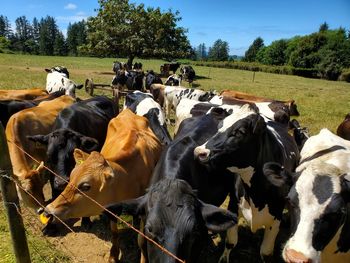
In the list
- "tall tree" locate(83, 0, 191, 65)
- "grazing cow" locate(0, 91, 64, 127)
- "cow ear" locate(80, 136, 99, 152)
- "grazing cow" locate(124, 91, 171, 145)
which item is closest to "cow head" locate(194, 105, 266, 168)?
"cow ear" locate(80, 136, 99, 152)

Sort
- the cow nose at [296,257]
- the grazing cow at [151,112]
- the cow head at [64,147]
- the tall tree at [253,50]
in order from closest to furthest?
the cow nose at [296,257]
the cow head at [64,147]
the grazing cow at [151,112]
the tall tree at [253,50]

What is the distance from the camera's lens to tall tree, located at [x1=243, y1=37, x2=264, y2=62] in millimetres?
97062

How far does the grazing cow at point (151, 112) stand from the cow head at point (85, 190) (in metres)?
2.39

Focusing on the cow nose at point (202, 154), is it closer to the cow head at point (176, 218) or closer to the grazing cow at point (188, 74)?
the cow head at point (176, 218)

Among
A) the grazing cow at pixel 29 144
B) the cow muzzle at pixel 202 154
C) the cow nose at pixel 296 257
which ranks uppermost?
the cow muzzle at pixel 202 154

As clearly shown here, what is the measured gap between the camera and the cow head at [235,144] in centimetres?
368

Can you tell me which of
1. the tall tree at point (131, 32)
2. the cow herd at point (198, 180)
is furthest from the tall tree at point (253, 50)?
the cow herd at point (198, 180)

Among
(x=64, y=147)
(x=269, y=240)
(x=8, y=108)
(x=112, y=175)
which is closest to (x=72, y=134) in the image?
(x=64, y=147)

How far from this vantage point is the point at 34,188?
4.30 metres

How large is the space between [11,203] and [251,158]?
8.31 feet

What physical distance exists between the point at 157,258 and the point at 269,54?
86097 millimetres

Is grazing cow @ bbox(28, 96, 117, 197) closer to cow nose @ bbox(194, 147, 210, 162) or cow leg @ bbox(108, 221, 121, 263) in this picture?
cow leg @ bbox(108, 221, 121, 263)

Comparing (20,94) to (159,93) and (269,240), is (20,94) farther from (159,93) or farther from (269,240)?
(269,240)

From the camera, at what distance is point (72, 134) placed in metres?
4.86
